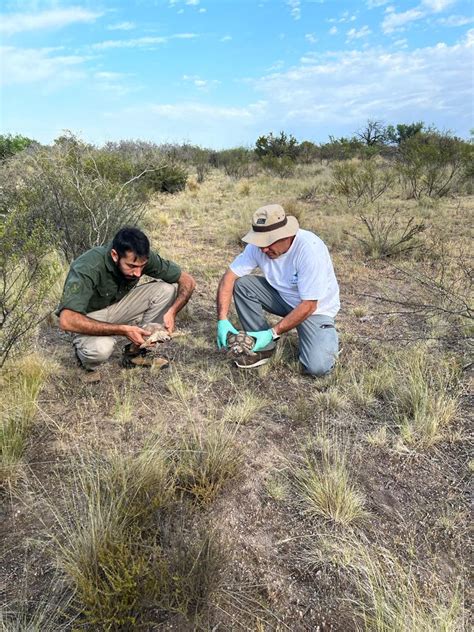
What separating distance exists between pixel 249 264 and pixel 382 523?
7.82 feet

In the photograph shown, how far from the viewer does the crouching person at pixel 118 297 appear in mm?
3059

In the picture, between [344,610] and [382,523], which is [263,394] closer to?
[382,523]

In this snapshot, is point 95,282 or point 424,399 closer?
point 424,399

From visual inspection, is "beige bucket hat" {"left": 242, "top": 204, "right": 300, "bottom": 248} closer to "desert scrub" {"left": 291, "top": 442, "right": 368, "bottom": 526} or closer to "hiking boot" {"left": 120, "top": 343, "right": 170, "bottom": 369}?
"hiking boot" {"left": 120, "top": 343, "right": 170, "bottom": 369}

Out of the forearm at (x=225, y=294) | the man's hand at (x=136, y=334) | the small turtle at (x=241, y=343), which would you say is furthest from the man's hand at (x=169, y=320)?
the small turtle at (x=241, y=343)

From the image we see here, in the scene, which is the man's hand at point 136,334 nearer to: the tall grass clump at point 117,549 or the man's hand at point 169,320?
the man's hand at point 169,320

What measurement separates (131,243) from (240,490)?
170 cm

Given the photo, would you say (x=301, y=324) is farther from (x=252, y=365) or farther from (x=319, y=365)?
(x=252, y=365)

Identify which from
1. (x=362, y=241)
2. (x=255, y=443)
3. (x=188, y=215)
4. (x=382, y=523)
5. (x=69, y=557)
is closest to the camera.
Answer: (x=69, y=557)

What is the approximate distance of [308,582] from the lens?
180cm

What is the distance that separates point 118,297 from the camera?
3.61 meters

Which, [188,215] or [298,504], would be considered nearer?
[298,504]

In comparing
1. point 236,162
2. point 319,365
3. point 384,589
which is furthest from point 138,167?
point 384,589

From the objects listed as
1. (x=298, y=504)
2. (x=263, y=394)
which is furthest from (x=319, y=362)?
(x=298, y=504)
